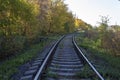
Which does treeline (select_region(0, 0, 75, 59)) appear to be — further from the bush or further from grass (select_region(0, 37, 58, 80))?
grass (select_region(0, 37, 58, 80))

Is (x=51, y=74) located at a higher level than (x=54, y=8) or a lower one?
lower

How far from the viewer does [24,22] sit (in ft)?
135

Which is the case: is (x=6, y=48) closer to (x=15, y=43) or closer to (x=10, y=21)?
(x=15, y=43)

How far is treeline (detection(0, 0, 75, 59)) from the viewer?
2448cm

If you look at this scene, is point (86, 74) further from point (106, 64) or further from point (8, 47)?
point (8, 47)

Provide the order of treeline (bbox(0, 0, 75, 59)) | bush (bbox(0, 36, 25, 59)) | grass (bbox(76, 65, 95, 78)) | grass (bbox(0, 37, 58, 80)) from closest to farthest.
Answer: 1. grass (bbox(76, 65, 95, 78))
2. grass (bbox(0, 37, 58, 80))
3. bush (bbox(0, 36, 25, 59))
4. treeline (bbox(0, 0, 75, 59))

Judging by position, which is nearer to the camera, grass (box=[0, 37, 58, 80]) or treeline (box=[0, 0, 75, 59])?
grass (box=[0, 37, 58, 80])

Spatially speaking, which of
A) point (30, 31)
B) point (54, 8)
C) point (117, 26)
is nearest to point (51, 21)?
point (54, 8)

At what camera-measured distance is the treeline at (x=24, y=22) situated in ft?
80.3

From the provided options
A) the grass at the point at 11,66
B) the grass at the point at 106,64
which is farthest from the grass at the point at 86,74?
the grass at the point at 11,66

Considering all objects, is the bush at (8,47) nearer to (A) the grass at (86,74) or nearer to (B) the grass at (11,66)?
(B) the grass at (11,66)

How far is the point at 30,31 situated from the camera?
141 ft

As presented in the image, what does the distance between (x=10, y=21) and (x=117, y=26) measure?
9439mm

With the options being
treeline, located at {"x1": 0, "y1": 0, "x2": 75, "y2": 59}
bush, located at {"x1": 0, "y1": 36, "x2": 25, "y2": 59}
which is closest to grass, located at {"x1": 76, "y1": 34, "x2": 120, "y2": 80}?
bush, located at {"x1": 0, "y1": 36, "x2": 25, "y2": 59}
